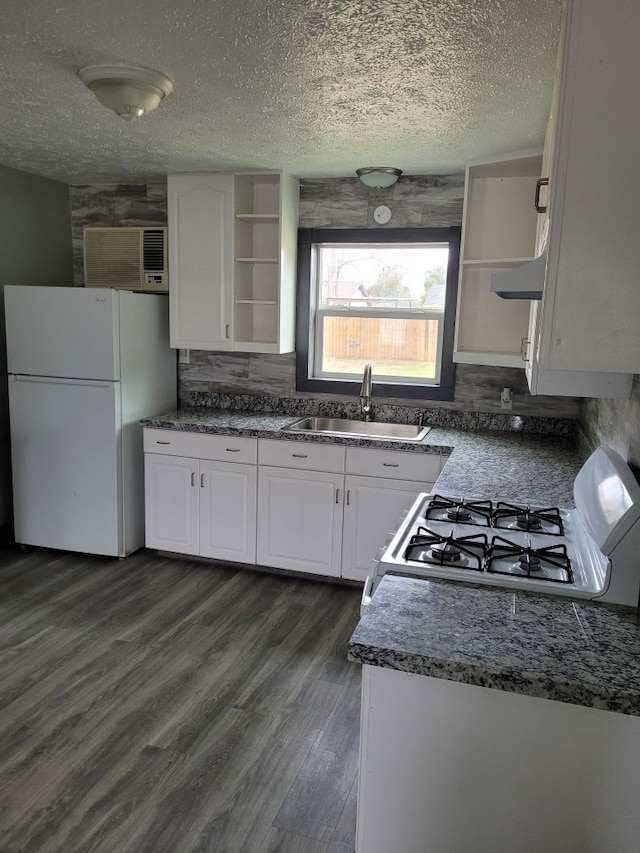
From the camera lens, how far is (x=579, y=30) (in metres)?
1.33

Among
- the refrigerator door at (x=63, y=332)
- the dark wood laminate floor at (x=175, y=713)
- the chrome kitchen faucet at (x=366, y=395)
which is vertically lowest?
the dark wood laminate floor at (x=175, y=713)

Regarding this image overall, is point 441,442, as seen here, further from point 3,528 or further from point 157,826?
point 3,528

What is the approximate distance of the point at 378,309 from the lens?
401 cm

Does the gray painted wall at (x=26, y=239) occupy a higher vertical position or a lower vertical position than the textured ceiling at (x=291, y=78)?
lower

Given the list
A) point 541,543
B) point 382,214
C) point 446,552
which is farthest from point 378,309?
point 446,552

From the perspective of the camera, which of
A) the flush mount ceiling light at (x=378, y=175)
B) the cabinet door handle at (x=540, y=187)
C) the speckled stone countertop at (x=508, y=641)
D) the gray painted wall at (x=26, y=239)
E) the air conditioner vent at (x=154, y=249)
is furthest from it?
the air conditioner vent at (x=154, y=249)

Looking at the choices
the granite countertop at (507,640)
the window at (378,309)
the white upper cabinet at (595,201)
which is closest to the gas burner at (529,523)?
the granite countertop at (507,640)

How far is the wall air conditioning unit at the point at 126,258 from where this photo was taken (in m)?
4.23

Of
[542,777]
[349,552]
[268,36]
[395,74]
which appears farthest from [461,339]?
[542,777]

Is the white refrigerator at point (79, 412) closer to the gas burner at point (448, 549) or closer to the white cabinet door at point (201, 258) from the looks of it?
the white cabinet door at point (201, 258)

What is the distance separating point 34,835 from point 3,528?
8.85ft

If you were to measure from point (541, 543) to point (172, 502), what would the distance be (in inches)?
97.2

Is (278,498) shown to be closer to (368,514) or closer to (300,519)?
(300,519)

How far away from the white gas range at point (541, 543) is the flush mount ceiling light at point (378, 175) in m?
2.15
